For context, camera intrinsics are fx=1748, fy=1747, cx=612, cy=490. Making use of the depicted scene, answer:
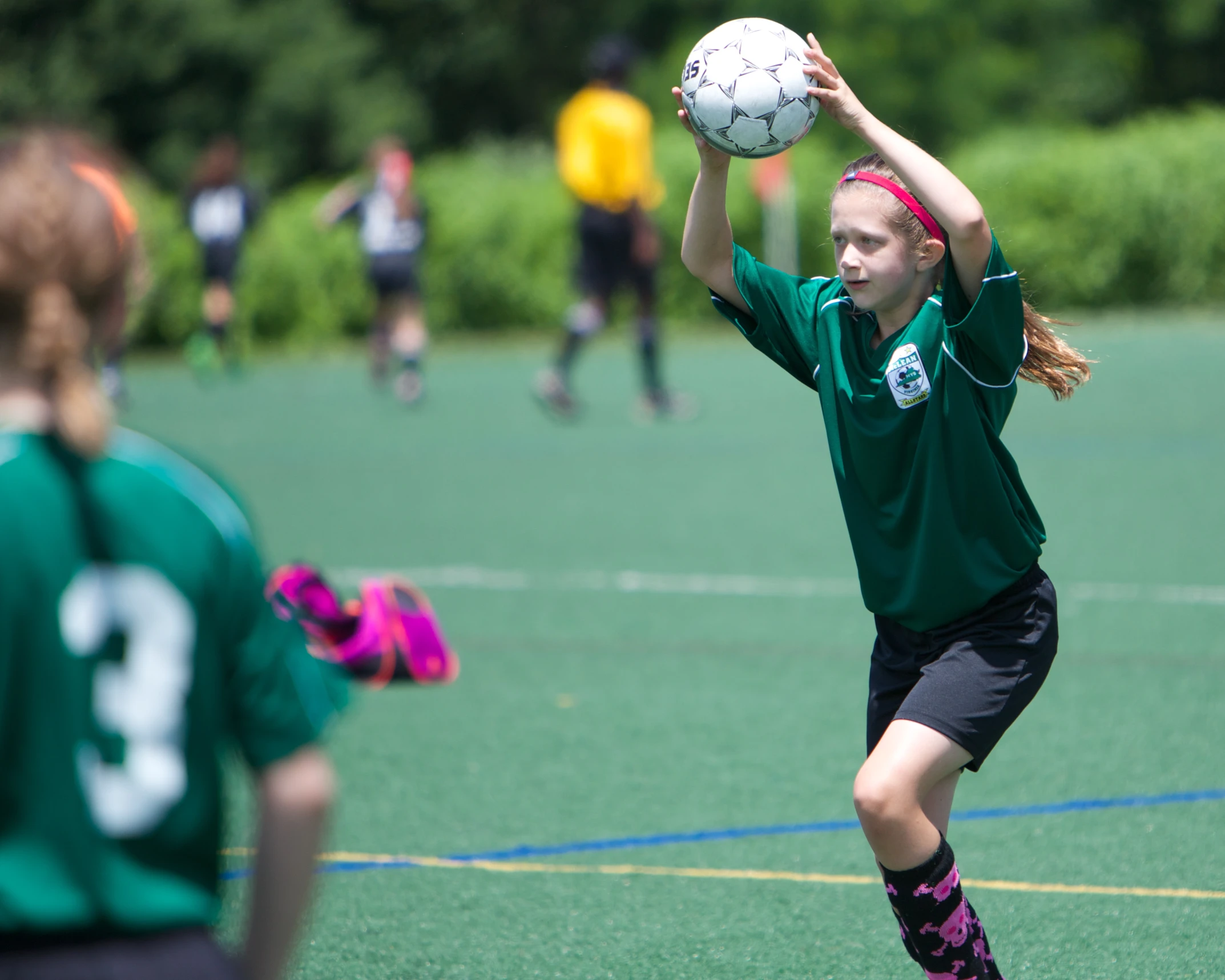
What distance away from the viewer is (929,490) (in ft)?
10.2

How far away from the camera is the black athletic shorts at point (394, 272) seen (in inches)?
675

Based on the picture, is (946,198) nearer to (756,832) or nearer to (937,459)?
(937,459)

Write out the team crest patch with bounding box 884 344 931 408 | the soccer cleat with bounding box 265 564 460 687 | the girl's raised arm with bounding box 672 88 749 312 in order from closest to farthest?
1. the soccer cleat with bounding box 265 564 460 687
2. the team crest patch with bounding box 884 344 931 408
3. the girl's raised arm with bounding box 672 88 749 312

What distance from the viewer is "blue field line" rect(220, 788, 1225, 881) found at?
435cm

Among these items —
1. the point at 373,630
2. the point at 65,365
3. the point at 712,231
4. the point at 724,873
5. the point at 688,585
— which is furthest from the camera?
the point at 688,585

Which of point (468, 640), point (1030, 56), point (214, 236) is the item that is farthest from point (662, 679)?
point (1030, 56)

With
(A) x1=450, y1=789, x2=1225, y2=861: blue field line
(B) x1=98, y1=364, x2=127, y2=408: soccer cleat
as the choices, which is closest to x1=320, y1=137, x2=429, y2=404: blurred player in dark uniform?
(B) x1=98, y1=364, x2=127, y2=408: soccer cleat

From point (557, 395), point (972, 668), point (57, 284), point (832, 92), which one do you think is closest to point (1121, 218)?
point (557, 395)

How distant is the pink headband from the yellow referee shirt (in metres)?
10.8

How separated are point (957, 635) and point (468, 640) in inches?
157

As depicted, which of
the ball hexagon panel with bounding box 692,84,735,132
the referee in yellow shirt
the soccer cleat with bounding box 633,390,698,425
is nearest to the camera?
the ball hexagon panel with bounding box 692,84,735,132

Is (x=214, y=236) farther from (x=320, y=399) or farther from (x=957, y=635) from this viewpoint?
(x=957, y=635)

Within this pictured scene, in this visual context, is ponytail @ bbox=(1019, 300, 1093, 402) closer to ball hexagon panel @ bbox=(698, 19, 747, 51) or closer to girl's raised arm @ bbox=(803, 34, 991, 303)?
girl's raised arm @ bbox=(803, 34, 991, 303)

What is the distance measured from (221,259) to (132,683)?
17.6 m
